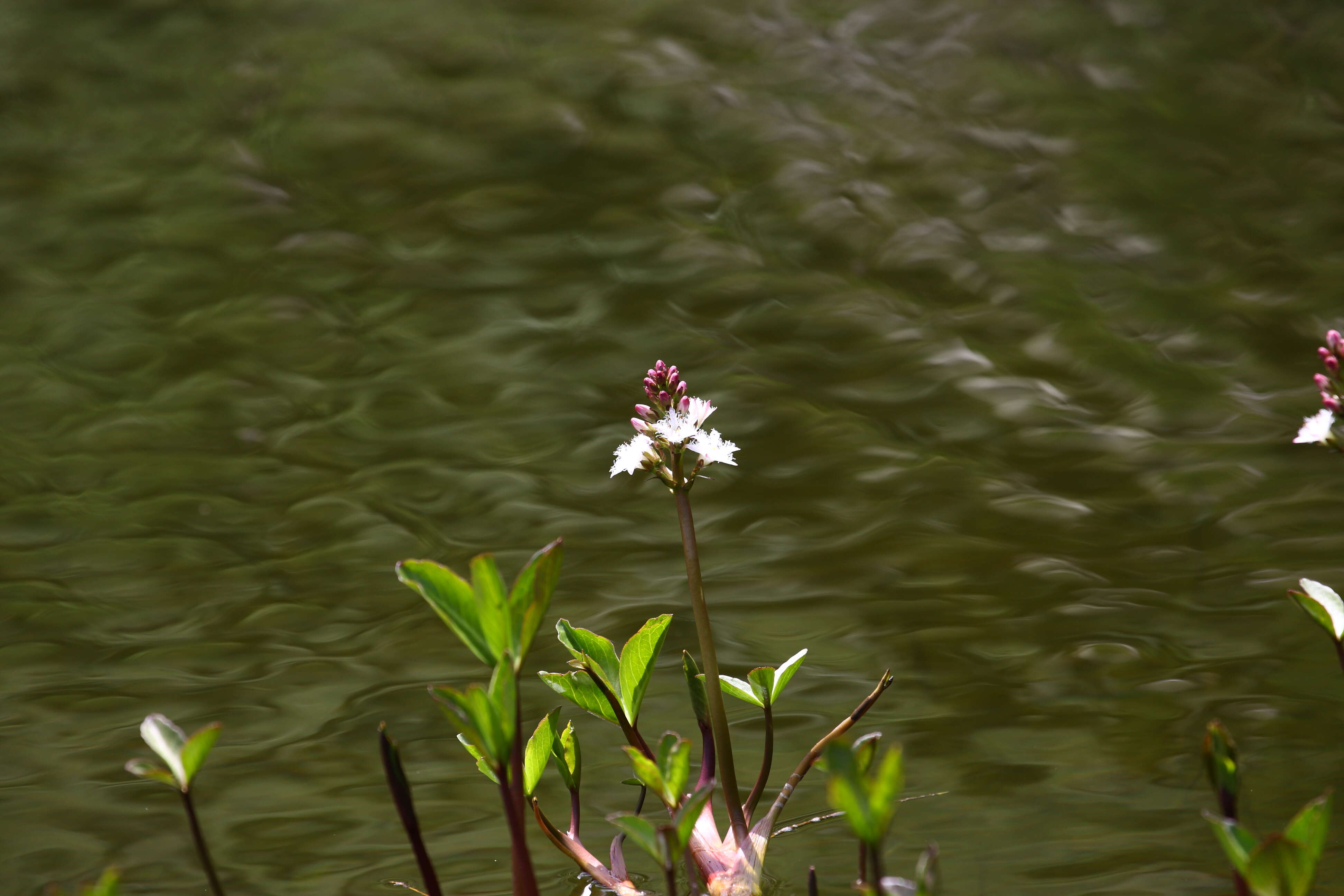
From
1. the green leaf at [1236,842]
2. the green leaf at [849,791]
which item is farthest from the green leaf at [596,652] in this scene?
the green leaf at [1236,842]

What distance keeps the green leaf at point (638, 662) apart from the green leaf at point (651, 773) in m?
0.10

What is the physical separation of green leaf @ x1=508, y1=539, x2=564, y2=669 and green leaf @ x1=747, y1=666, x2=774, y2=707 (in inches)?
10.3

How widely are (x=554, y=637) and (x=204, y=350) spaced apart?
64.3 inches

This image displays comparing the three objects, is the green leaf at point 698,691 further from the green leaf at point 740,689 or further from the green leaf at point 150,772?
the green leaf at point 150,772

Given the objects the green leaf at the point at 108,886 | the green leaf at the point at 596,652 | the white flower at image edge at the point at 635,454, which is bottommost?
the green leaf at the point at 108,886

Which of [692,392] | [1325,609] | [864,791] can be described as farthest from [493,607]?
[692,392]

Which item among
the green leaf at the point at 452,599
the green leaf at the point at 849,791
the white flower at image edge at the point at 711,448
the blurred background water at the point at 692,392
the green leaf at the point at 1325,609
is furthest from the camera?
the blurred background water at the point at 692,392

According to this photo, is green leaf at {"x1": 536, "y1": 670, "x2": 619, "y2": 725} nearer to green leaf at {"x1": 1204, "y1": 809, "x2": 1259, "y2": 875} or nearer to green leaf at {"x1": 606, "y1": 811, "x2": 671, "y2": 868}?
green leaf at {"x1": 606, "y1": 811, "x2": 671, "y2": 868}

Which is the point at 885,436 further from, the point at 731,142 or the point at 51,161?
the point at 51,161

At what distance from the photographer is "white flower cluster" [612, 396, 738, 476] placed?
3.01ft

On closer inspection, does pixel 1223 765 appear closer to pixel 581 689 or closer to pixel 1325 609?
pixel 1325 609

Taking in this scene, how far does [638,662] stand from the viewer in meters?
0.96

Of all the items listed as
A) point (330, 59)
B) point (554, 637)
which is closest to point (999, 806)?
point (554, 637)

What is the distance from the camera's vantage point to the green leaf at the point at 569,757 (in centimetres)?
101
